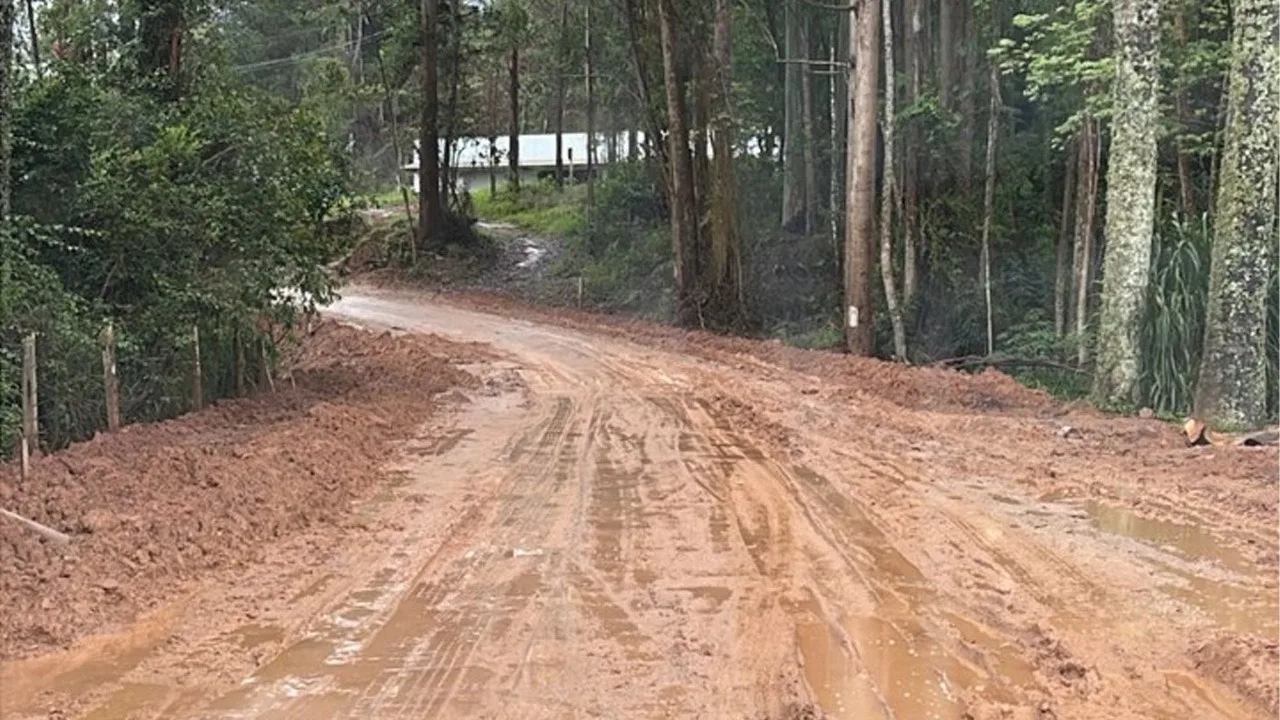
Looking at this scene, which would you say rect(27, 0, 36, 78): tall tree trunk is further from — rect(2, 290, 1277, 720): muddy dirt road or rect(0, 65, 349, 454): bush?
rect(2, 290, 1277, 720): muddy dirt road

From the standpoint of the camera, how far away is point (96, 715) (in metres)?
4.68

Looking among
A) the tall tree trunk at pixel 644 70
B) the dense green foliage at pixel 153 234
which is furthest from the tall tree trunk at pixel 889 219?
the dense green foliage at pixel 153 234

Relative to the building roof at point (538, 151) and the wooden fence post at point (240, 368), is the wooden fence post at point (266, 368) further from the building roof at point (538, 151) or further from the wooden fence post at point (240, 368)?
the building roof at point (538, 151)

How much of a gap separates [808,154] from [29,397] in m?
23.0

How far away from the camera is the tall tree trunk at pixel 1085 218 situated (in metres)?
16.9

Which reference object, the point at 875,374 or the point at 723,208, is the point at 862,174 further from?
the point at 723,208

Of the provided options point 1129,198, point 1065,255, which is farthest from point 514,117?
point 1129,198

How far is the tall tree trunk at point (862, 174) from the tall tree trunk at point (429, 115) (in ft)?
57.1

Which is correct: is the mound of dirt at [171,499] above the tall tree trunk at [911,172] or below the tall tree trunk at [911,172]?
below

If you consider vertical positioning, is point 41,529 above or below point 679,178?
below

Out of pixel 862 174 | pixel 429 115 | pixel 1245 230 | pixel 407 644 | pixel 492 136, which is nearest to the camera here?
pixel 407 644

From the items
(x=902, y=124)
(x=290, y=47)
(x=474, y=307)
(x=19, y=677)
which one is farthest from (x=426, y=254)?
(x=19, y=677)

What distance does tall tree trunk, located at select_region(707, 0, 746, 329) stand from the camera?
20.9 metres

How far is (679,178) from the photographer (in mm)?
21562
